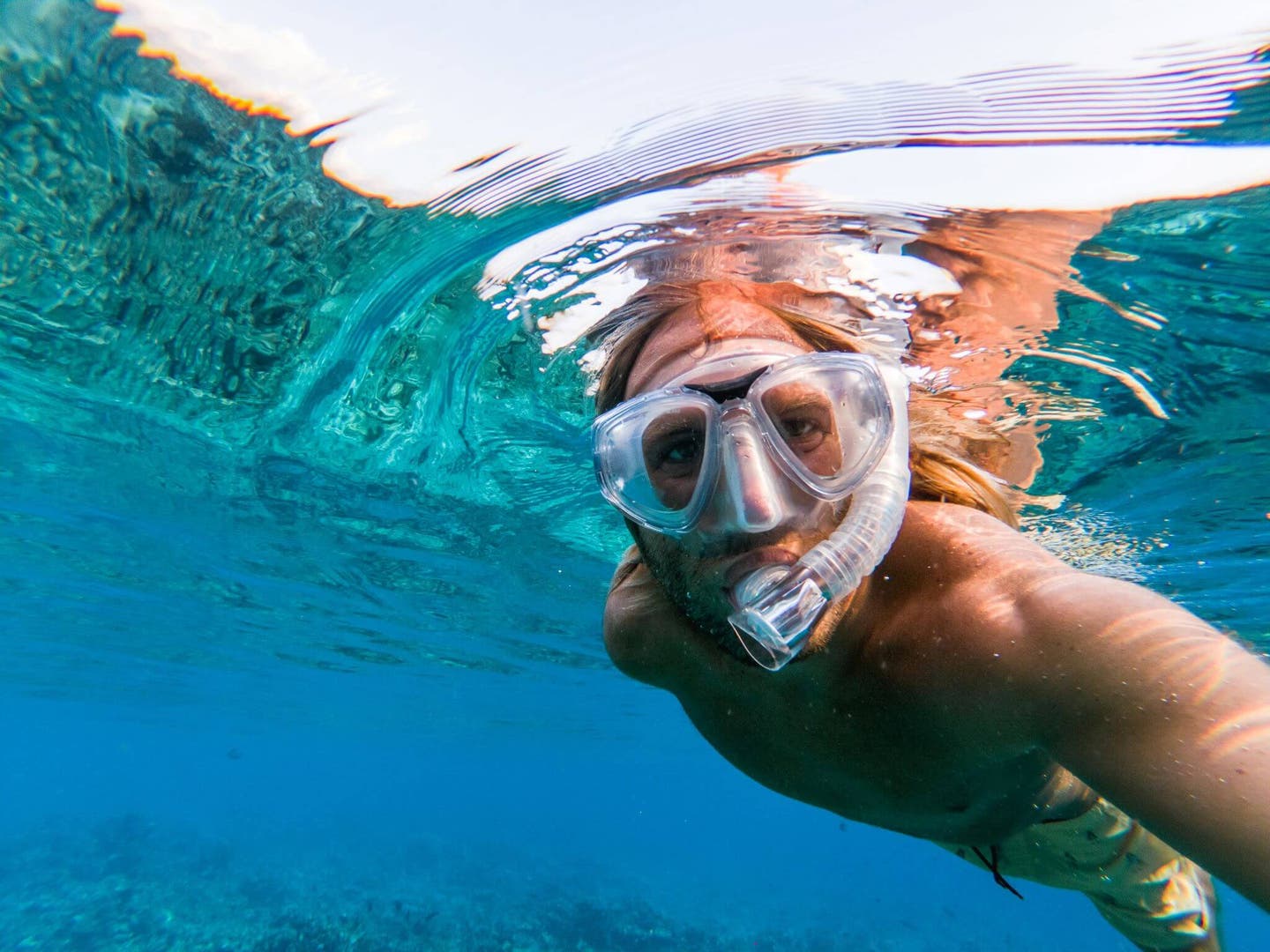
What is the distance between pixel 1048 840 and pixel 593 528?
10870mm

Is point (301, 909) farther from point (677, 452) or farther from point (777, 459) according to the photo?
point (777, 459)

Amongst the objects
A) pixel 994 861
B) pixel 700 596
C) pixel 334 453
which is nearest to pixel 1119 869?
pixel 994 861

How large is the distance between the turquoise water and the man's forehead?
0.86 metres

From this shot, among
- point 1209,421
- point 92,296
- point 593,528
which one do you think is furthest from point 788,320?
point 593,528

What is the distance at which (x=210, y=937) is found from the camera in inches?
875

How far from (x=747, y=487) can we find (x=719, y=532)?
0.95 ft

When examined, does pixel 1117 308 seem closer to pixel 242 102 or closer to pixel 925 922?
pixel 242 102

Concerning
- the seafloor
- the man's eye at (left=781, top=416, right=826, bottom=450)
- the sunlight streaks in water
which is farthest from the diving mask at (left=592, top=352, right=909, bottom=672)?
the seafloor

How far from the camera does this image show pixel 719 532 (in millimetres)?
3729

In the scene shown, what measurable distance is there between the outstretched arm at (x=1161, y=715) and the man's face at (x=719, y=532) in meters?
1.10

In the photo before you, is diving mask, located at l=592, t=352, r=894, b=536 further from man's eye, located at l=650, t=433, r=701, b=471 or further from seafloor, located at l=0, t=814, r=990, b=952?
seafloor, located at l=0, t=814, r=990, b=952

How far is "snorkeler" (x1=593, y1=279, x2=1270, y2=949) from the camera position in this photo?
255 cm

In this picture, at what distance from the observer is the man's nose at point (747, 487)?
11.8 feet

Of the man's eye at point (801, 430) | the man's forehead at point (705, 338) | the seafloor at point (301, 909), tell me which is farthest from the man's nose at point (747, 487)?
the seafloor at point (301, 909)
